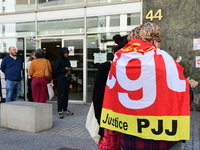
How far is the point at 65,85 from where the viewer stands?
6391 millimetres

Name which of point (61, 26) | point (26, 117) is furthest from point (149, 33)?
point (61, 26)

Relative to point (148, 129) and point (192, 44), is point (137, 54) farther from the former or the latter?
point (192, 44)

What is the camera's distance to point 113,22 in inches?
319

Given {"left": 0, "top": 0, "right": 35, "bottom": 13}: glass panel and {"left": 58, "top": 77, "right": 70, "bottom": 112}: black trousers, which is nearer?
{"left": 58, "top": 77, "right": 70, "bottom": 112}: black trousers

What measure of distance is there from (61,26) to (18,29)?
1.94 m

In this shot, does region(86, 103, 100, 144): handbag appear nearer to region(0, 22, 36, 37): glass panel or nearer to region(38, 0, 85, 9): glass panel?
region(38, 0, 85, 9): glass panel

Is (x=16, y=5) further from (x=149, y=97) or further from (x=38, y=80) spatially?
(x=149, y=97)

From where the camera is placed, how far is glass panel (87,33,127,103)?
8.20 metres

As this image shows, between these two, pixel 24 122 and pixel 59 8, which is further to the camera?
pixel 59 8

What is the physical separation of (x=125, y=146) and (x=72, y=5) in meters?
7.66

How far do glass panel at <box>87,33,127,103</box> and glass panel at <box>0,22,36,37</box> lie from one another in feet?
8.24

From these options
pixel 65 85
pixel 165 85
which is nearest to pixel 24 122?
pixel 65 85

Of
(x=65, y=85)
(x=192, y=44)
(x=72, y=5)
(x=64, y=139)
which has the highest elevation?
(x=72, y=5)

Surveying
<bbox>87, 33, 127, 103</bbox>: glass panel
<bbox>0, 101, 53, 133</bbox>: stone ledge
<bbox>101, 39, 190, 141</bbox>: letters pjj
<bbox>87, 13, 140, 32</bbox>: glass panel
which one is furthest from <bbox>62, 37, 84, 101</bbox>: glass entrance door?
<bbox>101, 39, 190, 141</bbox>: letters pjj
